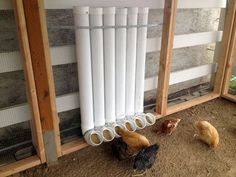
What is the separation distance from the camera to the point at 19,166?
1.27 meters

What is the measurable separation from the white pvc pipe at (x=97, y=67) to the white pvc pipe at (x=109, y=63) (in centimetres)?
4

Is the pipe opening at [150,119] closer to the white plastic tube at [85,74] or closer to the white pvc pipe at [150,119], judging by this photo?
the white pvc pipe at [150,119]

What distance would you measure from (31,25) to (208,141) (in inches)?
A: 50.3

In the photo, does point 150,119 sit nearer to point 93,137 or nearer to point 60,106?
point 93,137

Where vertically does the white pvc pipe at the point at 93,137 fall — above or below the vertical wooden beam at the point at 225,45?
below

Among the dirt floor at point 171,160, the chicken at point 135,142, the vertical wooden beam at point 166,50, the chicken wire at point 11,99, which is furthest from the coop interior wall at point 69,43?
the chicken at point 135,142

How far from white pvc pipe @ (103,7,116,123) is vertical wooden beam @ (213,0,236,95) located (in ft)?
3.89

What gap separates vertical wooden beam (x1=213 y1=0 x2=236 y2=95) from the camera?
1950mm

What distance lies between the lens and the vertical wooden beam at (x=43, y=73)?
106 cm

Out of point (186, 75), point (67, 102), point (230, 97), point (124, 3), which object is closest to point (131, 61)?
point (124, 3)

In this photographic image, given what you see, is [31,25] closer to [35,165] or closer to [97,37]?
[97,37]

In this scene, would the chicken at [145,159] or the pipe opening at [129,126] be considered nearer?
the chicken at [145,159]

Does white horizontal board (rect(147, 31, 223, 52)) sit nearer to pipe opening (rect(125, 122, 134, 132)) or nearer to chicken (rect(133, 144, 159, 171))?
pipe opening (rect(125, 122, 134, 132))

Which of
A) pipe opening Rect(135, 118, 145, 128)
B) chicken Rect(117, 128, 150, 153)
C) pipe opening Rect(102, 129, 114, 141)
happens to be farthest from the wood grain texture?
pipe opening Rect(135, 118, 145, 128)
